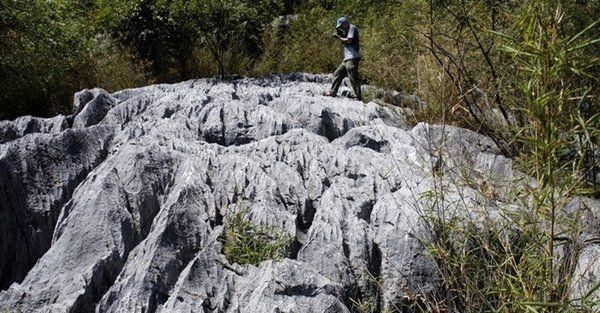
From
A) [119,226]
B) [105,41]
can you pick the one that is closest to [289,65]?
[105,41]

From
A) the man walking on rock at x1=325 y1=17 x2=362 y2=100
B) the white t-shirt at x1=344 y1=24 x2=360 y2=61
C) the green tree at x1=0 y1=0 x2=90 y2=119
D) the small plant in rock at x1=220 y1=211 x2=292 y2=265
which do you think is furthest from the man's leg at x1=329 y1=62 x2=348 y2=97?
the small plant in rock at x1=220 y1=211 x2=292 y2=265

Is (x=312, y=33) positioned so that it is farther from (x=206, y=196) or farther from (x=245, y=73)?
(x=206, y=196)

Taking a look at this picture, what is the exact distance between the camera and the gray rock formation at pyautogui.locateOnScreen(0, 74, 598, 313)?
4129 mm

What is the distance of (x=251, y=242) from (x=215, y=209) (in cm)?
60

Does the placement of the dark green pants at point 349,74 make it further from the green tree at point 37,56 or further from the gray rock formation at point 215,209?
the green tree at point 37,56

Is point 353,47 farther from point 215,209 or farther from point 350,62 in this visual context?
point 215,209

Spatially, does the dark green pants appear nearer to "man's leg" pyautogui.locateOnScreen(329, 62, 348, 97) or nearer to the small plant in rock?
"man's leg" pyautogui.locateOnScreen(329, 62, 348, 97)

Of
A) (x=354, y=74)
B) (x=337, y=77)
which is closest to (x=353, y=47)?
(x=354, y=74)

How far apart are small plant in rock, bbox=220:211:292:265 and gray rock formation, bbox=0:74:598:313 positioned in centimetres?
9

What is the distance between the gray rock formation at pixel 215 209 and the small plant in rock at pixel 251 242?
9cm

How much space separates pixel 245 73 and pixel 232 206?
25.7ft

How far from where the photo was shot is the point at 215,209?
502 centimetres

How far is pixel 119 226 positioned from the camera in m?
4.79

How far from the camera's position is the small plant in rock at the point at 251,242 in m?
4.47
